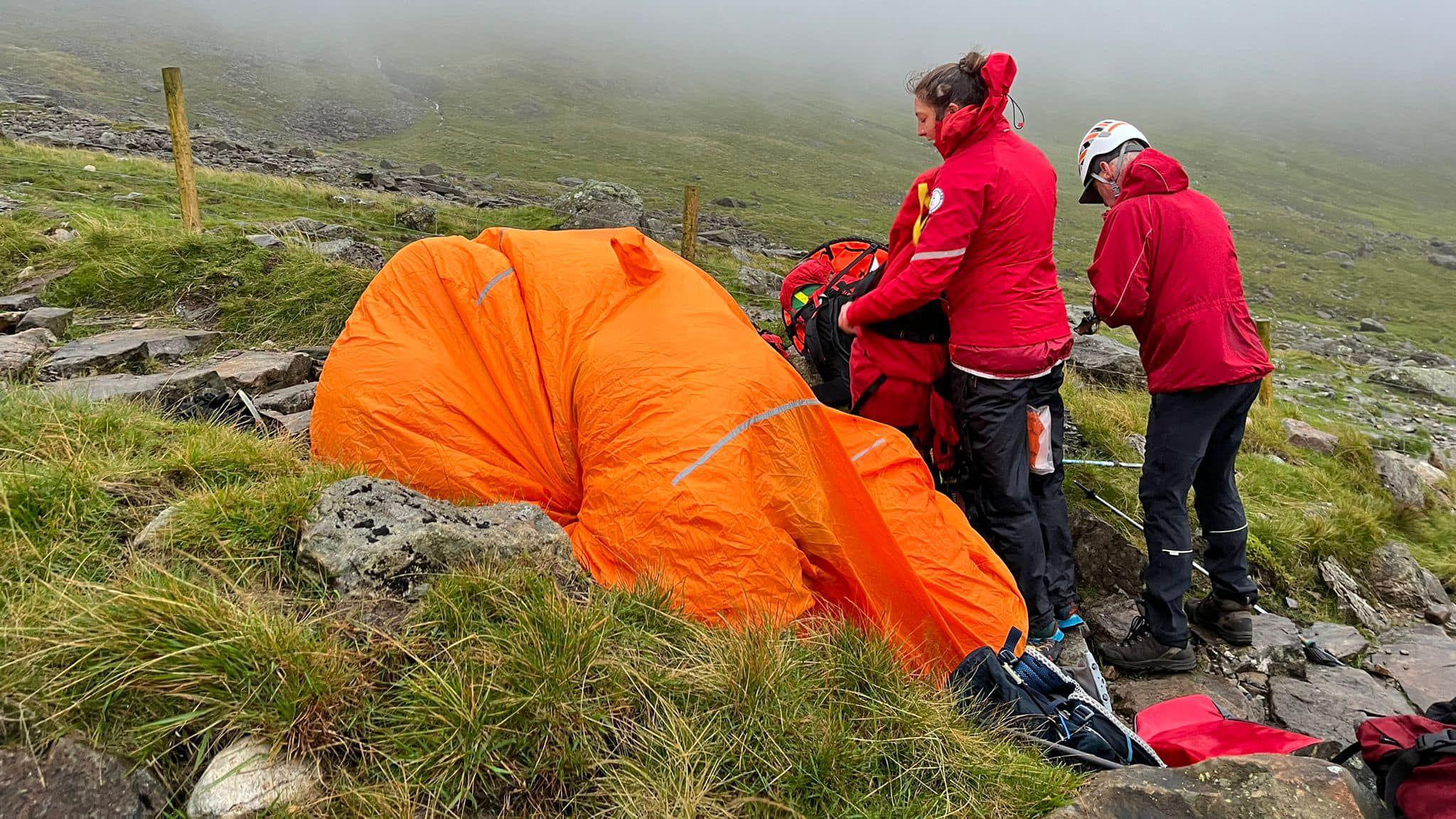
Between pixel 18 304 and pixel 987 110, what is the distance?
26.7 feet

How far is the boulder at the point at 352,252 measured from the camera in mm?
8477

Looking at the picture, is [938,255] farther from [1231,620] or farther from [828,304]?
[1231,620]

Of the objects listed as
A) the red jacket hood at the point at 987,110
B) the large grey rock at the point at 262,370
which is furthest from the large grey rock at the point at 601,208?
the red jacket hood at the point at 987,110

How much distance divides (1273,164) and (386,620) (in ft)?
395

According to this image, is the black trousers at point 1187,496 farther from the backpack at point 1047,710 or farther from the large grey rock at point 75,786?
the large grey rock at point 75,786

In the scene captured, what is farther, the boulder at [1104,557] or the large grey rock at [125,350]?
the boulder at [1104,557]

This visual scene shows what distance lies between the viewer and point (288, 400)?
5246mm

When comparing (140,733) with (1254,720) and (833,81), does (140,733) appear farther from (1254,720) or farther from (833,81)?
(833,81)

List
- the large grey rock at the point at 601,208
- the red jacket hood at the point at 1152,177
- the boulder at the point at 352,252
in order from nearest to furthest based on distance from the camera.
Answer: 1. the red jacket hood at the point at 1152,177
2. the boulder at the point at 352,252
3. the large grey rock at the point at 601,208

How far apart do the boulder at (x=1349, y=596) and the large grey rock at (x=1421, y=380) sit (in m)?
21.4

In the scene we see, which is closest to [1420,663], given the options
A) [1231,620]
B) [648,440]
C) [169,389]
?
[1231,620]

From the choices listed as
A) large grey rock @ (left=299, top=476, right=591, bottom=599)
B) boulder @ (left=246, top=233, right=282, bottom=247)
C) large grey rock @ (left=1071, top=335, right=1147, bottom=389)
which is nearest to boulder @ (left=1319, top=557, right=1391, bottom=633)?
large grey rock @ (left=1071, top=335, right=1147, bottom=389)

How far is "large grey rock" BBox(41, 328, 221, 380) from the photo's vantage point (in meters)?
5.24

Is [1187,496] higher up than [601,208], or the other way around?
[1187,496]
